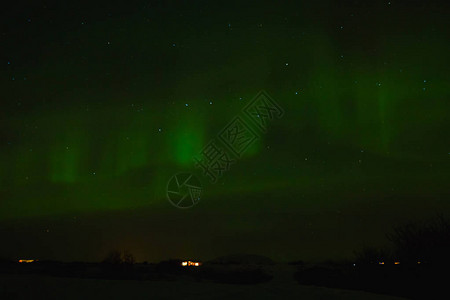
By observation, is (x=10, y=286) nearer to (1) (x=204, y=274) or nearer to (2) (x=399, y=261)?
(1) (x=204, y=274)

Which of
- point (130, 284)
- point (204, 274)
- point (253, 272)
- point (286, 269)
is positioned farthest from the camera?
point (286, 269)

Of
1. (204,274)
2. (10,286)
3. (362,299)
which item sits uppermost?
(204,274)

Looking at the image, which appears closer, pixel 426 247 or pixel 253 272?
pixel 426 247

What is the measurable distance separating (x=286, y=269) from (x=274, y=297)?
6123 mm

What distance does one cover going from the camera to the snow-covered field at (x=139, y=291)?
5.24 meters

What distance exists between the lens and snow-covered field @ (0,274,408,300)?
5.24m

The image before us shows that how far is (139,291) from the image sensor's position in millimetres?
5668

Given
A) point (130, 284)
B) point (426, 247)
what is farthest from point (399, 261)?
point (130, 284)

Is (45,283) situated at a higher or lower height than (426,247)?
lower

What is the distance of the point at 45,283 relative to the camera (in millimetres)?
5844

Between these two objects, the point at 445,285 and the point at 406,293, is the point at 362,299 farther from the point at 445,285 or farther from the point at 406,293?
the point at 445,285

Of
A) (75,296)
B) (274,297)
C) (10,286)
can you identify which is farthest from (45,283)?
(274,297)

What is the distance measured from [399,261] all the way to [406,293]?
3.26 meters

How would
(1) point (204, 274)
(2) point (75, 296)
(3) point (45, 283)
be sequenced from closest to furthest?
(2) point (75, 296) < (3) point (45, 283) < (1) point (204, 274)
